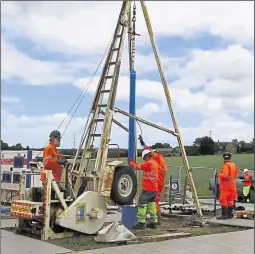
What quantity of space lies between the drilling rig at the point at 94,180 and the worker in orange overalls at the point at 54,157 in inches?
6.2

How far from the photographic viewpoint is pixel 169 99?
38.3 feet

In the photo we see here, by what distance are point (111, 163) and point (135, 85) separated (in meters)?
2.23

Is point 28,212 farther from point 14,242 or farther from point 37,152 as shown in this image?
point 37,152

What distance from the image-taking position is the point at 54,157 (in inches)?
382

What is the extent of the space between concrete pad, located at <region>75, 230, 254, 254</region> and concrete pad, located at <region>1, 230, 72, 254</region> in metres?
0.60

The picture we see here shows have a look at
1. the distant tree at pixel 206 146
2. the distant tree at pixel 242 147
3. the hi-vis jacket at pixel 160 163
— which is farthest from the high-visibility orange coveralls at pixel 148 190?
the distant tree at pixel 206 146

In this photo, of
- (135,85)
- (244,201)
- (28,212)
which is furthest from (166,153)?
(244,201)

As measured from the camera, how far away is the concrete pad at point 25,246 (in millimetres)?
7973

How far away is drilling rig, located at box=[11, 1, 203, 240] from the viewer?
360 inches

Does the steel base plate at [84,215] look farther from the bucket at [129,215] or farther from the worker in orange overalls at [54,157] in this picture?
the bucket at [129,215]

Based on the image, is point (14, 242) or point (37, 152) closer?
point (14, 242)

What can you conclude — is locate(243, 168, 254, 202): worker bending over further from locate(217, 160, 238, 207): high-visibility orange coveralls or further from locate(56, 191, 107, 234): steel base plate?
locate(56, 191, 107, 234): steel base plate

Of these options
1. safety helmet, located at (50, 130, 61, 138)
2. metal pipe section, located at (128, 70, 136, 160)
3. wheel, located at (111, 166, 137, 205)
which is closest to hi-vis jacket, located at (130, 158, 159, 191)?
wheel, located at (111, 166, 137, 205)

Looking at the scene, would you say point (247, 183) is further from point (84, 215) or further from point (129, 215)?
point (84, 215)
